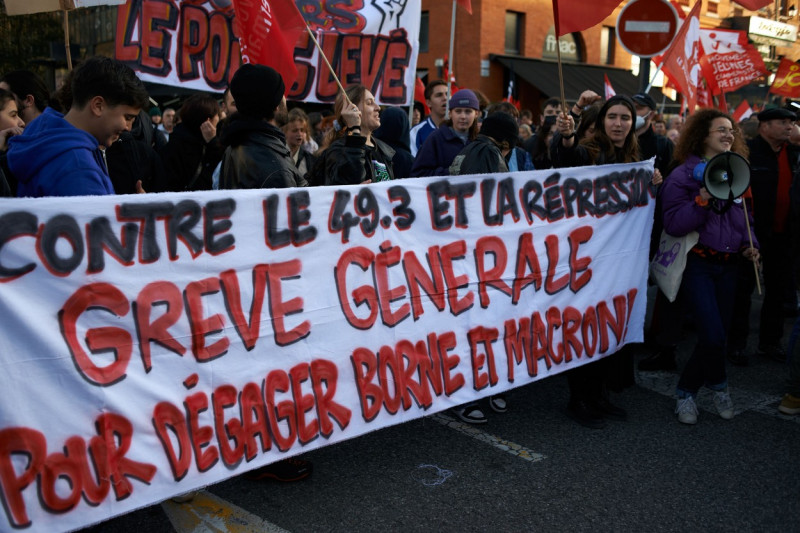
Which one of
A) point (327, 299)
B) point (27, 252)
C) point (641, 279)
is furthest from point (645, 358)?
point (27, 252)

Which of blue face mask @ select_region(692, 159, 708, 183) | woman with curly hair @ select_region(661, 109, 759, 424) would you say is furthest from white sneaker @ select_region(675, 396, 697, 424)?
blue face mask @ select_region(692, 159, 708, 183)

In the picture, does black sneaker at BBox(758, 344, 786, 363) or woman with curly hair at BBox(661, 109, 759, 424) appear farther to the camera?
black sneaker at BBox(758, 344, 786, 363)

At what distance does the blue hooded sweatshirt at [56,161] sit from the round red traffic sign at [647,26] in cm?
460

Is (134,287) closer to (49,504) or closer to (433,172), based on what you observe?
(49,504)

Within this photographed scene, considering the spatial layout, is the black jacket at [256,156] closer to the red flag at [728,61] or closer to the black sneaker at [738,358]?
the black sneaker at [738,358]

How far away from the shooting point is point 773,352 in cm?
548

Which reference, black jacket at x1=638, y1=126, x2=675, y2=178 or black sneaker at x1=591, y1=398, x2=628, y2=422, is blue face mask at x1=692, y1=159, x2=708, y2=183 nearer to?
black sneaker at x1=591, y1=398, x2=628, y2=422

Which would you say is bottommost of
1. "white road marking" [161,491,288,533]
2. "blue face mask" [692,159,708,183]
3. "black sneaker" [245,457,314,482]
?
"white road marking" [161,491,288,533]

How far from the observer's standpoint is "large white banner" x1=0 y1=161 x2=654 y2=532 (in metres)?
2.41

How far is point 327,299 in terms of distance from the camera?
10.2ft

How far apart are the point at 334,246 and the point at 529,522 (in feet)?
4.61

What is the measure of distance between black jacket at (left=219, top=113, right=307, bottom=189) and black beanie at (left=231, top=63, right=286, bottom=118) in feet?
0.20

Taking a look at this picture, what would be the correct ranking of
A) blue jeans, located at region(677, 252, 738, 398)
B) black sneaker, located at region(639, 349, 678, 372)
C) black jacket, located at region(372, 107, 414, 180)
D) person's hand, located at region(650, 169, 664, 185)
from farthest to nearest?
black sneaker, located at region(639, 349, 678, 372) → black jacket, located at region(372, 107, 414, 180) → person's hand, located at region(650, 169, 664, 185) → blue jeans, located at region(677, 252, 738, 398)

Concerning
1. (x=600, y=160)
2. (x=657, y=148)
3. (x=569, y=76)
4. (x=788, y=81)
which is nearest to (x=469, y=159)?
(x=600, y=160)
